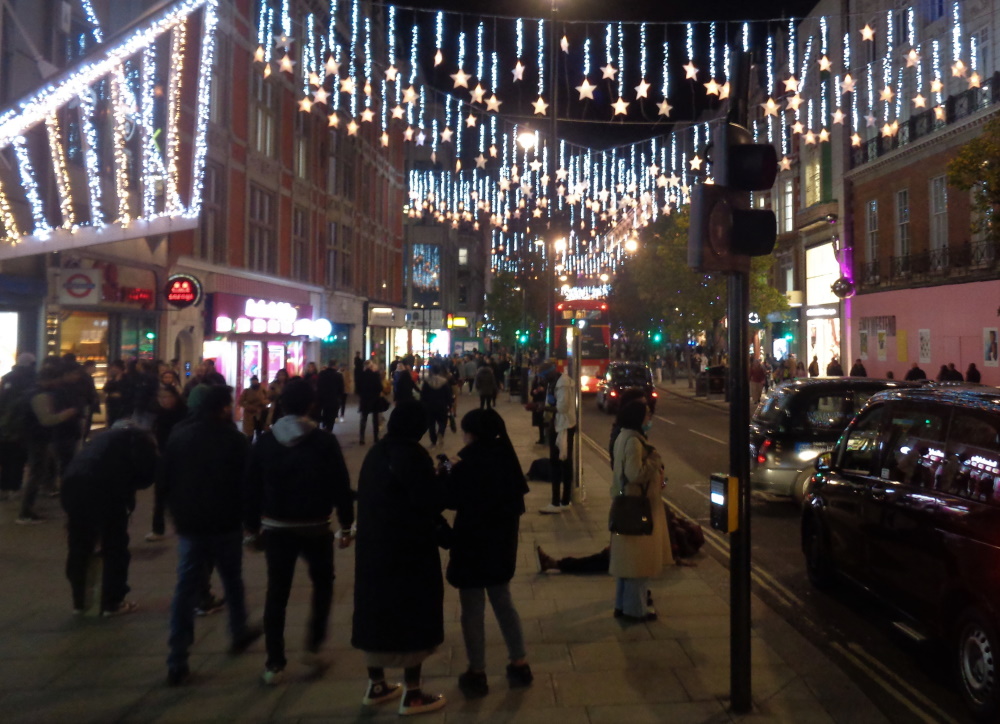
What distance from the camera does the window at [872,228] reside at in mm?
33469

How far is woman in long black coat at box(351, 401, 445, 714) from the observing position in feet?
15.2

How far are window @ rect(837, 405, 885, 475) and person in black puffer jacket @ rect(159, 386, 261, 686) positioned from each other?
14.8 feet

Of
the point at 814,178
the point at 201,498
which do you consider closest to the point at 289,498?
the point at 201,498

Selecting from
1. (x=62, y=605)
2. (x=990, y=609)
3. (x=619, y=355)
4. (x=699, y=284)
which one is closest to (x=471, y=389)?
(x=699, y=284)

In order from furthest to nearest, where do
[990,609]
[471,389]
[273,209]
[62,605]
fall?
[471,389] < [273,209] < [62,605] < [990,609]

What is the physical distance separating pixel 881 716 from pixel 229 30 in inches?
895

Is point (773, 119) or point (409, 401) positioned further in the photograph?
point (773, 119)

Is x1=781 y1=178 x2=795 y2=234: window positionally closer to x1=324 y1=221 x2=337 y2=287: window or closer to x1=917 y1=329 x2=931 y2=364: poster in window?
x1=917 y1=329 x2=931 y2=364: poster in window

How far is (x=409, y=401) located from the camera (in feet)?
16.0

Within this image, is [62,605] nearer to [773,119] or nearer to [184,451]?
[184,451]

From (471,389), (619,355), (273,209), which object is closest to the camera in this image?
(273,209)

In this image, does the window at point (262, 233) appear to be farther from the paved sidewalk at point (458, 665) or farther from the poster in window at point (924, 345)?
the poster in window at point (924, 345)

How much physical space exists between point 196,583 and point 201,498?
0.53 metres

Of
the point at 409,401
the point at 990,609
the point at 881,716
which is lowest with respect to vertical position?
the point at 881,716
